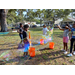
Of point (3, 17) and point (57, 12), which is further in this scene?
point (57, 12)

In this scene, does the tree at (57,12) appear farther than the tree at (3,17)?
Yes

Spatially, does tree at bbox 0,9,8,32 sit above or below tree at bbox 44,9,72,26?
below

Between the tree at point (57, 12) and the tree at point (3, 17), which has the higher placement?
the tree at point (57, 12)

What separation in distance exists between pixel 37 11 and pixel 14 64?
74.1ft

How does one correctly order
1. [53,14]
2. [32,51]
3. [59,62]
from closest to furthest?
[59,62] < [32,51] < [53,14]

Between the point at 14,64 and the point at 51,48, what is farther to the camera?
the point at 51,48

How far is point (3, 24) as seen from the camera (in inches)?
519

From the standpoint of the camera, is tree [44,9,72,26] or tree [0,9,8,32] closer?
tree [0,9,8,32]

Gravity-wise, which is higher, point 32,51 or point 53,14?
point 53,14

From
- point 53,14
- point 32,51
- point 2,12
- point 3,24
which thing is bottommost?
point 32,51

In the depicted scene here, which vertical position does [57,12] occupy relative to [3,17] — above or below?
above
